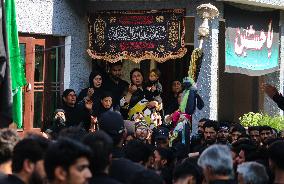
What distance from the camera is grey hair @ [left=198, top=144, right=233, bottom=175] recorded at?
20.9ft

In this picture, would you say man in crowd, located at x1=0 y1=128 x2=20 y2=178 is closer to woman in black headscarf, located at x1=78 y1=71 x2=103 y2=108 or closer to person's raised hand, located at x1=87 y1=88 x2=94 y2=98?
woman in black headscarf, located at x1=78 y1=71 x2=103 y2=108

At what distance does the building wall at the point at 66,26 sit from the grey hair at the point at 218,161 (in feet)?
24.9

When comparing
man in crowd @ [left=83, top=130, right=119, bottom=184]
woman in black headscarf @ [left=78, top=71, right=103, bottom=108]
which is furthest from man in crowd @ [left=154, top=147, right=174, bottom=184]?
woman in black headscarf @ [left=78, top=71, right=103, bottom=108]

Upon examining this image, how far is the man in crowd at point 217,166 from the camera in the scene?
6.37 meters

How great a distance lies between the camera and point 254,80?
1941 cm

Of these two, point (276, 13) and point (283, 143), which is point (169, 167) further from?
point (276, 13)

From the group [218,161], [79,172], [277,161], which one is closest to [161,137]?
[277,161]

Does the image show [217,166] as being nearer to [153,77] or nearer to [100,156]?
[100,156]

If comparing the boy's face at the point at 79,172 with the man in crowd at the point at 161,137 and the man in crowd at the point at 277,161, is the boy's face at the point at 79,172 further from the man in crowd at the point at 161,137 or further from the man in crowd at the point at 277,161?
the man in crowd at the point at 161,137

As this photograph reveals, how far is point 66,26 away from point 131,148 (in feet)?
23.7

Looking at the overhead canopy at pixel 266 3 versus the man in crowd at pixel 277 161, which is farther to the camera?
the overhead canopy at pixel 266 3

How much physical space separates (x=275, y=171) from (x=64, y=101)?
6.39 m

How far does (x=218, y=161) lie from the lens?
6.39 metres

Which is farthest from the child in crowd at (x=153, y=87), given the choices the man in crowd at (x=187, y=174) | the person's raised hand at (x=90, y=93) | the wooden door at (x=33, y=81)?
the man in crowd at (x=187, y=174)
